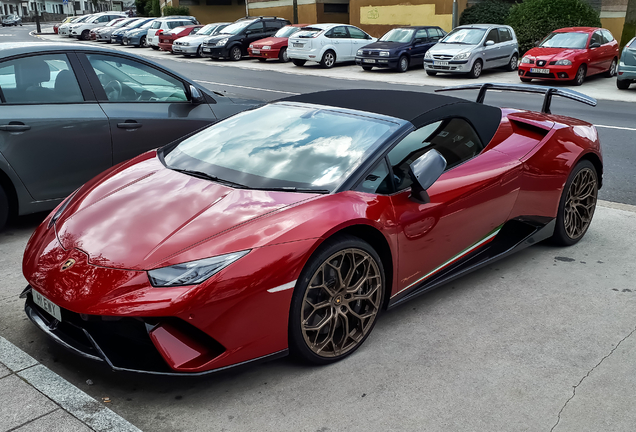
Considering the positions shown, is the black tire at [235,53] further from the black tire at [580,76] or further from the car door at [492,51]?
the black tire at [580,76]

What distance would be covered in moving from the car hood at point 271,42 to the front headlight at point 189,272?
2431 cm

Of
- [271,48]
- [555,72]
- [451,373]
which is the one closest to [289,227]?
[451,373]

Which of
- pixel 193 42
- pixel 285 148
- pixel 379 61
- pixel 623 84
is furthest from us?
pixel 193 42

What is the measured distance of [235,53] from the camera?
28.1 meters

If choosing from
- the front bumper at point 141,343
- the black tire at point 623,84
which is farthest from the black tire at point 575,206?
the black tire at point 623,84

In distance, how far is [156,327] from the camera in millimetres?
2900

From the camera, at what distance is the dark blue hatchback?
2188cm

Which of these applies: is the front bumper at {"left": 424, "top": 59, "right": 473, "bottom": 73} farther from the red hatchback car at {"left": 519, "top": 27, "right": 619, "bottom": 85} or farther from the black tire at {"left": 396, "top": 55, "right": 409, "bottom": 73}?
the black tire at {"left": 396, "top": 55, "right": 409, "bottom": 73}

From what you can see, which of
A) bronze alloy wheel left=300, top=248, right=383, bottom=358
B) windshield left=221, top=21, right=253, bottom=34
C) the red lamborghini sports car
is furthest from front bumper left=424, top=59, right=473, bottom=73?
bronze alloy wheel left=300, top=248, right=383, bottom=358

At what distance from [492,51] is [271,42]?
961 cm

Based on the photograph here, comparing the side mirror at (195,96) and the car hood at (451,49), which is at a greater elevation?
the side mirror at (195,96)

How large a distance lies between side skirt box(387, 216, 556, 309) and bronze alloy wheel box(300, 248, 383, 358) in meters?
0.26

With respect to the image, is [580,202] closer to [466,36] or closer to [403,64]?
[466,36]

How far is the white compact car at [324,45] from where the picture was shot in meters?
24.1
